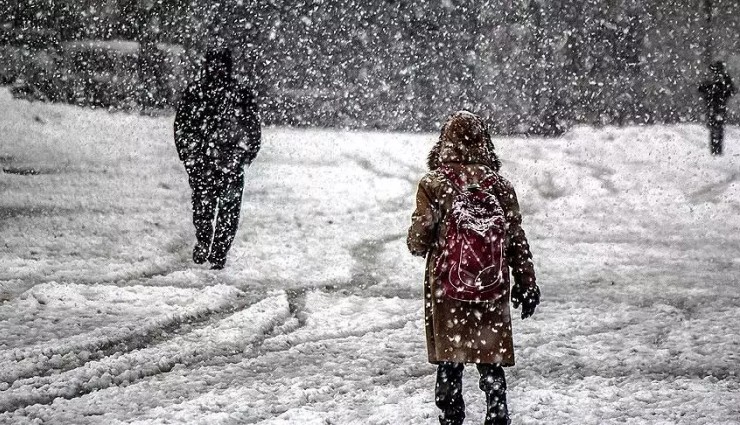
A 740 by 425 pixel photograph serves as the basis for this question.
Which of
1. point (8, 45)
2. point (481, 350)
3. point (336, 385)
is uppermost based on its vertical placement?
point (8, 45)

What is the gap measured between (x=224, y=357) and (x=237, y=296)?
1656 mm

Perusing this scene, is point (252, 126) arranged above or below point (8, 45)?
below

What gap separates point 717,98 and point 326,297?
1173cm

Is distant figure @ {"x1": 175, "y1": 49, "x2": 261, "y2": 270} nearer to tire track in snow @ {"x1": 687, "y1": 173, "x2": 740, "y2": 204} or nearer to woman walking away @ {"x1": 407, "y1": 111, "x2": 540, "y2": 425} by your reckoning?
woman walking away @ {"x1": 407, "y1": 111, "x2": 540, "y2": 425}

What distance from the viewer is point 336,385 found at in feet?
14.0

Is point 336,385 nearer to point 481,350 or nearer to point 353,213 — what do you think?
point 481,350

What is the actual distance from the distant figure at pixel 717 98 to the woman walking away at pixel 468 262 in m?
13.2

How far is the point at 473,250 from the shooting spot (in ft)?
9.85

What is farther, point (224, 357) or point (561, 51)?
point (561, 51)

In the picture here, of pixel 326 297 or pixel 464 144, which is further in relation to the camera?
pixel 326 297

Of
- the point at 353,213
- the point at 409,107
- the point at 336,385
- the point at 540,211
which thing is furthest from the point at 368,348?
the point at 409,107

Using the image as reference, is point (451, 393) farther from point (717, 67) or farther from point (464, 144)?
point (717, 67)

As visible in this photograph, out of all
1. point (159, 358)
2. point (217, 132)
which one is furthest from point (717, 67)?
point (159, 358)

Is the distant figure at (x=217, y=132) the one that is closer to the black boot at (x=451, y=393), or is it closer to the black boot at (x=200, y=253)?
the black boot at (x=200, y=253)
